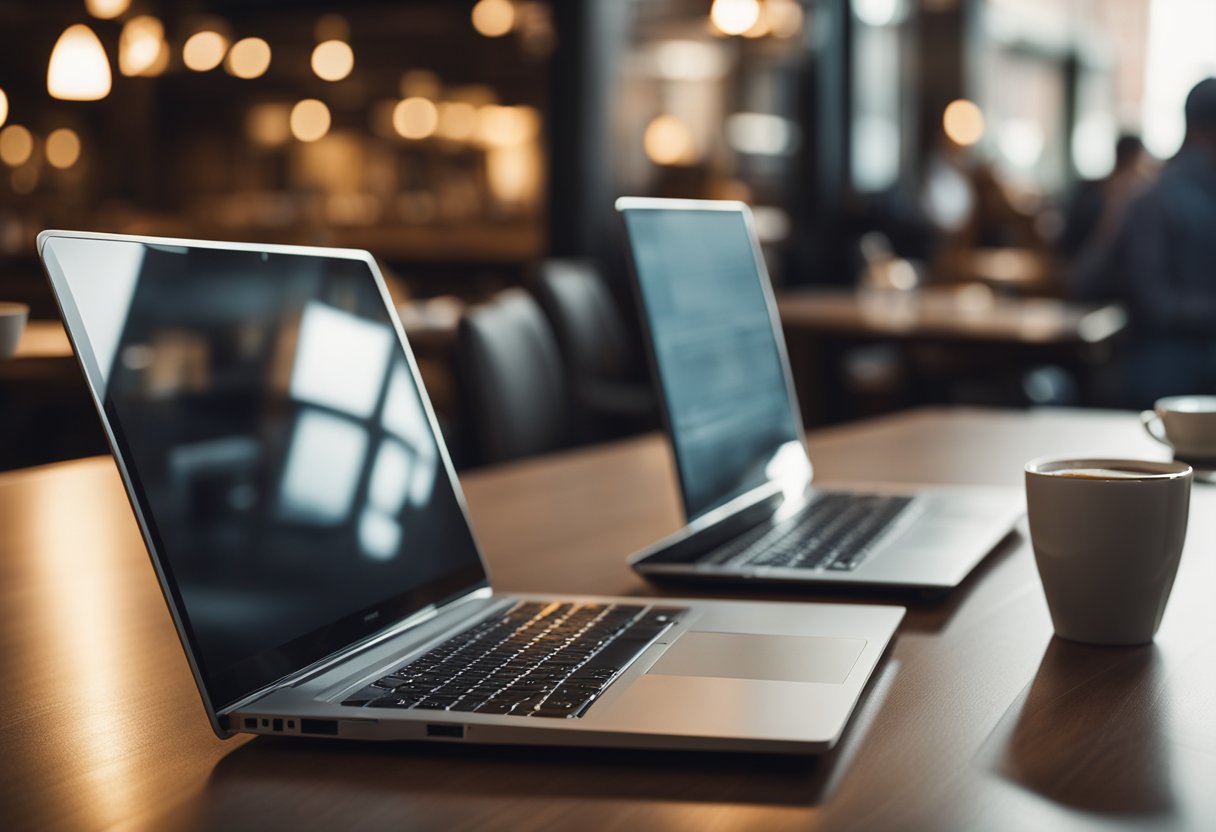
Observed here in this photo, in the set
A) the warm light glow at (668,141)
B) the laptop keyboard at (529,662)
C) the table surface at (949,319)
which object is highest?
the warm light glow at (668,141)

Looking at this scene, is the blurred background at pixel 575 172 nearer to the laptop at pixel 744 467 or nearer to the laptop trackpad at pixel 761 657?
the laptop at pixel 744 467

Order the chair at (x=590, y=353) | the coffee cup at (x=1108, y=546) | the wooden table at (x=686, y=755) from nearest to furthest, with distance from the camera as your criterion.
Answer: the wooden table at (x=686, y=755)
the coffee cup at (x=1108, y=546)
the chair at (x=590, y=353)

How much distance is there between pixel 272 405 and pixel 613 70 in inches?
211

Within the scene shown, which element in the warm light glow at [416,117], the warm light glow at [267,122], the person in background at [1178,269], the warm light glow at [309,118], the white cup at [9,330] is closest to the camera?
the white cup at [9,330]

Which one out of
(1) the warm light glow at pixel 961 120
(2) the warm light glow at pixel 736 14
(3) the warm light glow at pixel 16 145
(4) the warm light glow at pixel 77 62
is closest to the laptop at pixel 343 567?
(2) the warm light glow at pixel 736 14

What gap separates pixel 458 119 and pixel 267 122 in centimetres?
163

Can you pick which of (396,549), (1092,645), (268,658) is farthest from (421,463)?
(1092,645)

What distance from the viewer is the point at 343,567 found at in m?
0.80

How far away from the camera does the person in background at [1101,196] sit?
5551 mm

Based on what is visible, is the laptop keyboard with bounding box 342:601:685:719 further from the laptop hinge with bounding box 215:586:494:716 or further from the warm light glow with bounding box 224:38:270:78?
the warm light glow with bounding box 224:38:270:78

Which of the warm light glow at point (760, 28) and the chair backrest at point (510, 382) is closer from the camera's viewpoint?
the chair backrest at point (510, 382)

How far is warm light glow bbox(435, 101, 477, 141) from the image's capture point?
9930 millimetres

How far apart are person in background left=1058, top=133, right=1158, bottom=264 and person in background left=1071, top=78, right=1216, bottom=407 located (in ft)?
5.98

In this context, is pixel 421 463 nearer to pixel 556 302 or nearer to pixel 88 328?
pixel 88 328
